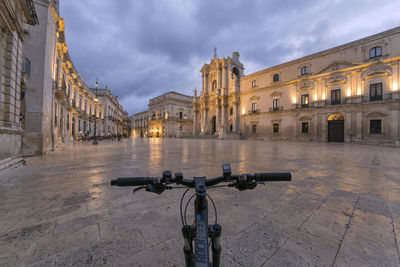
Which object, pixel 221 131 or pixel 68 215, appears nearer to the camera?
pixel 68 215

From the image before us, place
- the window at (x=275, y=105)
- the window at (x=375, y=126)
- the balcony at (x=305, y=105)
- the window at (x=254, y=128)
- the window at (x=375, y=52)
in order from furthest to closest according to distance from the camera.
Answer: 1. the window at (x=254, y=128)
2. the window at (x=275, y=105)
3. the balcony at (x=305, y=105)
4. the window at (x=375, y=52)
5. the window at (x=375, y=126)

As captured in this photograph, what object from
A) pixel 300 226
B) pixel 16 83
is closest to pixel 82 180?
pixel 300 226

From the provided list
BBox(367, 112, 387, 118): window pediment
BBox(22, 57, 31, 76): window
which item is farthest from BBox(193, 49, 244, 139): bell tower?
BBox(22, 57, 31, 76): window

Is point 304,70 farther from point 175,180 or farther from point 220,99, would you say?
point 175,180

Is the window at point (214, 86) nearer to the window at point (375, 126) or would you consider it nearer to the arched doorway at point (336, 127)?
the arched doorway at point (336, 127)

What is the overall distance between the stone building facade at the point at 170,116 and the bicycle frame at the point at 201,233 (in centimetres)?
4214

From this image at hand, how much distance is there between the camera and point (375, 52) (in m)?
18.7

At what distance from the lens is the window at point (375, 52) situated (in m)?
18.4

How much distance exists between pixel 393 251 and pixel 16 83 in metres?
10.2

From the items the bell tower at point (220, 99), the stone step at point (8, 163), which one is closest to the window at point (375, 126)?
the bell tower at point (220, 99)

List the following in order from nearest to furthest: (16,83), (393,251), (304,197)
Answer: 1. (393,251)
2. (304,197)
3. (16,83)

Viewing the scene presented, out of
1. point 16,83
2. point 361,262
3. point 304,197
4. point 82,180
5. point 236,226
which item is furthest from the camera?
point 16,83

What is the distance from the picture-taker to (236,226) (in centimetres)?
187

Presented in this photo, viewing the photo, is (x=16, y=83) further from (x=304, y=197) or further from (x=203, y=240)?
(x=304, y=197)
